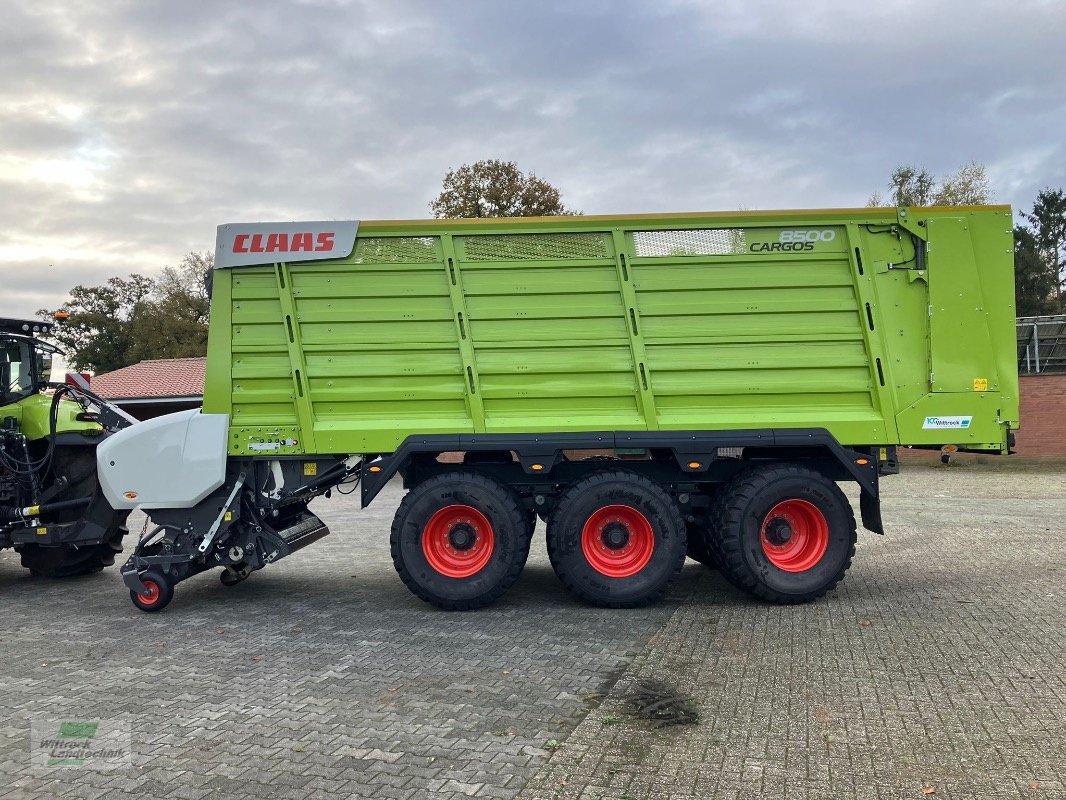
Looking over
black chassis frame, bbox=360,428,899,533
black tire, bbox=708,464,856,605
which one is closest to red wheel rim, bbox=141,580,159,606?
Answer: black chassis frame, bbox=360,428,899,533

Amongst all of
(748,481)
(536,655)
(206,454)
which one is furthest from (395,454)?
(748,481)

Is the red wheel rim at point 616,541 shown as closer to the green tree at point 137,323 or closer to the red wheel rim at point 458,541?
the red wheel rim at point 458,541

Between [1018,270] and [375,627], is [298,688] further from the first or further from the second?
[1018,270]

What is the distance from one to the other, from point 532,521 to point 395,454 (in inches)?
50.1

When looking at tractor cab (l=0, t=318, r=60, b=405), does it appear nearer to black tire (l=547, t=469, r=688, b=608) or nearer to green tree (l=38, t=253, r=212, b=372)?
black tire (l=547, t=469, r=688, b=608)

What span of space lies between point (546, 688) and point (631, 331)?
9.59ft

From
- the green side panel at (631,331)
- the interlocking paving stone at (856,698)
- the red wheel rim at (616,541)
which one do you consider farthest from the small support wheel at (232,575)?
the interlocking paving stone at (856,698)

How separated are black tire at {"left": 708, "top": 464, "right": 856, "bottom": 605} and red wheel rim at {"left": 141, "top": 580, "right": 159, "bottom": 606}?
4577 millimetres

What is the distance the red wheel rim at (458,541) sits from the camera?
662 centimetres

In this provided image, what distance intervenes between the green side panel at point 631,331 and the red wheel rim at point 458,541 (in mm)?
709

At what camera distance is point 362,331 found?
6.67m

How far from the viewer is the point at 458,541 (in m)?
6.63

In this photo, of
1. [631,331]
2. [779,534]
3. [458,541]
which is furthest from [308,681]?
[779,534]

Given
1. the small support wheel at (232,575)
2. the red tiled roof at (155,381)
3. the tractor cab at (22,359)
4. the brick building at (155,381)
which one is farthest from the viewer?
the red tiled roof at (155,381)
